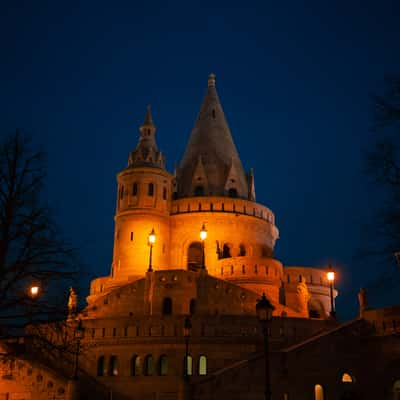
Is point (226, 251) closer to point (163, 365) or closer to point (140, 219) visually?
point (140, 219)

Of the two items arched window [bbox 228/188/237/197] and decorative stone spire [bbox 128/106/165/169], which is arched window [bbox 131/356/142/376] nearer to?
decorative stone spire [bbox 128/106/165/169]

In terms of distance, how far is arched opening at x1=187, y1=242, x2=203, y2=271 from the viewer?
48562mm

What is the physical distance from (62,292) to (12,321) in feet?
5.43

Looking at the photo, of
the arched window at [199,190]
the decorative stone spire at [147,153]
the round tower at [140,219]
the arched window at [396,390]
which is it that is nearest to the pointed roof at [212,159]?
the arched window at [199,190]

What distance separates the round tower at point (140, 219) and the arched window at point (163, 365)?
14.4 metres

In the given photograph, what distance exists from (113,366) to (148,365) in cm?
209

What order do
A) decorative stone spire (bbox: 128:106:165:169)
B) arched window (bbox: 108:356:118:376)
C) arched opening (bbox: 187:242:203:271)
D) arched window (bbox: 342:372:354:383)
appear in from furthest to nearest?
decorative stone spire (bbox: 128:106:165:169) < arched opening (bbox: 187:242:203:271) < arched window (bbox: 108:356:118:376) < arched window (bbox: 342:372:354:383)

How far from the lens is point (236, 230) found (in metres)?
48.7

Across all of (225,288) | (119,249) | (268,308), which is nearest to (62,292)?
(268,308)

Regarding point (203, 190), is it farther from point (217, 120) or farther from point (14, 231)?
point (14, 231)

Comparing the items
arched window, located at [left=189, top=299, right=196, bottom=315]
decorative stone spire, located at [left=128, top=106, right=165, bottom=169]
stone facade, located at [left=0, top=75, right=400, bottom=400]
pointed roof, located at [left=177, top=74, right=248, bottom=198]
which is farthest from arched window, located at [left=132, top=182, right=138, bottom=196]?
arched window, located at [left=189, top=299, right=196, bottom=315]

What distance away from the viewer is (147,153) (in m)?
50.6

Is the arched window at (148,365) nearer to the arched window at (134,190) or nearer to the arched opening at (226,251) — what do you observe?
the arched opening at (226,251)

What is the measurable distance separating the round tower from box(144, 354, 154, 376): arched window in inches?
554
